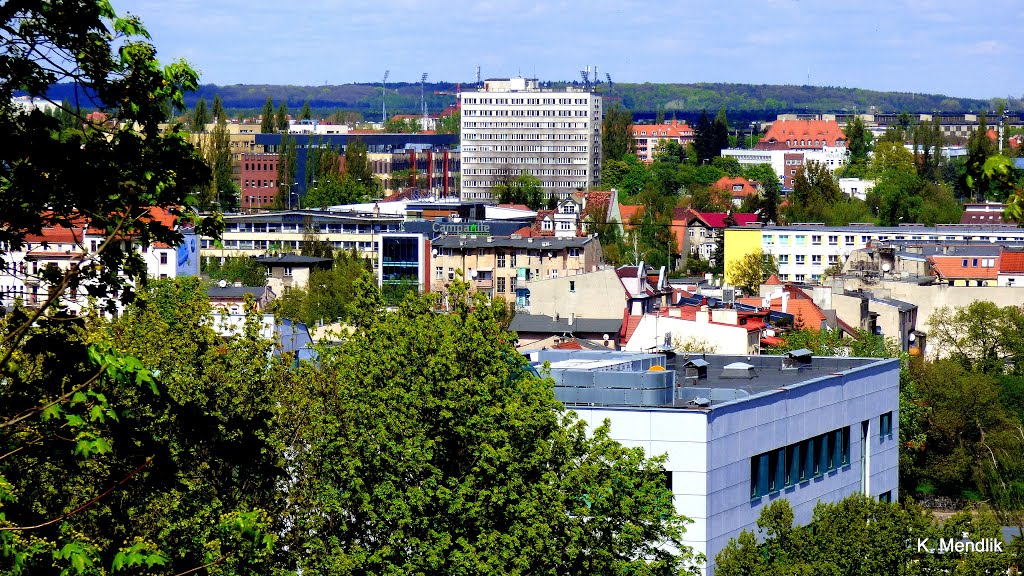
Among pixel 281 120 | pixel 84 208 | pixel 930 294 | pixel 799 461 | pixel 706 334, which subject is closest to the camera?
pixel 84 208

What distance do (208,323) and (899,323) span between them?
5313 centimetres

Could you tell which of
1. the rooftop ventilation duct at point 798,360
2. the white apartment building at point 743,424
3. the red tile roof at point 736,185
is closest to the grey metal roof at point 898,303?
the rooftop ventilation duct at point 798,360

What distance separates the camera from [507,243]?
93750 millimetres

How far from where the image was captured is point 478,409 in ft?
65.2

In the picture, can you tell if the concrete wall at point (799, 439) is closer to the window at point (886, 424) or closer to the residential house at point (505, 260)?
the window at point (886, 424)

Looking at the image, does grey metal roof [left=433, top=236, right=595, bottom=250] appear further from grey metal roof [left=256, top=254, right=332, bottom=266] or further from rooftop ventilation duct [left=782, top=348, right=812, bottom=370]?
rooftop ventilation duct [left=782, top=348, right=812, bottom=370]

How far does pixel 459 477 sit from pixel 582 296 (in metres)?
46.7

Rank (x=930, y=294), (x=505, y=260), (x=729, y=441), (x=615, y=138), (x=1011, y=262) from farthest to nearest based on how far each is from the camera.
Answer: (x=615, y=138)
(x=505, y=260)
(x=1011, y=262)
(x=930, y=294)
(x=729, y=441)

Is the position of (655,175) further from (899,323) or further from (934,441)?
(934,441)

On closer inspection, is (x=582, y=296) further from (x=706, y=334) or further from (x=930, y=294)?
(x=930, y=294)

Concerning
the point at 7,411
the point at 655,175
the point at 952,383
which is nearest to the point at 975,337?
the point at 952,383

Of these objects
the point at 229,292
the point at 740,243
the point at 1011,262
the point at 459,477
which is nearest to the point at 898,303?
the point at 1011,262

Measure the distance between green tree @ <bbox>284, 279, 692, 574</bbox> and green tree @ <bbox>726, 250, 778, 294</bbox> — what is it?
75.5 metres

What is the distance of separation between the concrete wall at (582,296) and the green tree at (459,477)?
44502 millimetres
